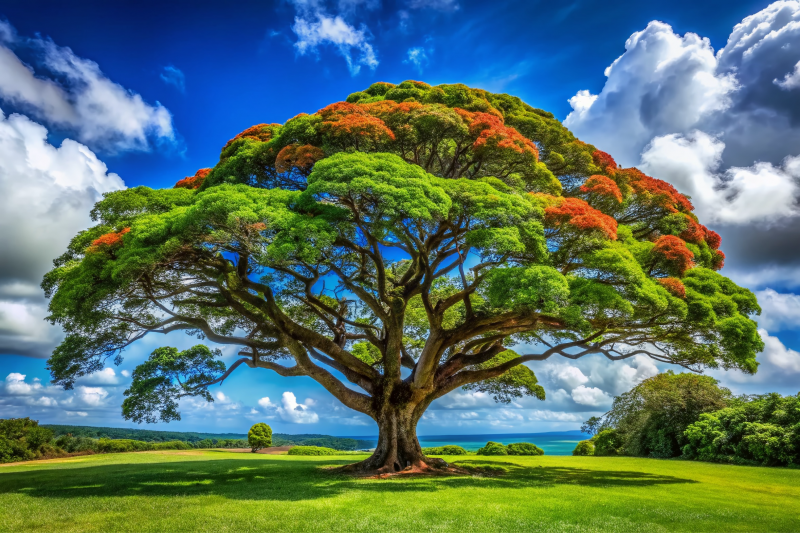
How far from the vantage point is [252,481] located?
13289mm

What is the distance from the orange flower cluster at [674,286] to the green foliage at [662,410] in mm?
12042

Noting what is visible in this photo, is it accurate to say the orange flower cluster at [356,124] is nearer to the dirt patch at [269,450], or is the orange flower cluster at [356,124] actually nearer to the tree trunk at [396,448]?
the tree trunk at [396,448]

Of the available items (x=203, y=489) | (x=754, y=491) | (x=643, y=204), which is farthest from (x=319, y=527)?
(x=643, y=204)

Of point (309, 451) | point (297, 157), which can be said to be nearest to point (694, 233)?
point (297, 157)

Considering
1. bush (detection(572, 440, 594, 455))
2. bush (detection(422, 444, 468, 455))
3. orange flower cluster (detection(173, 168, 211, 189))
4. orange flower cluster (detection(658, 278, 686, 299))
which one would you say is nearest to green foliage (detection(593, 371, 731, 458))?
bush (detection(572, 440, 594, 455))

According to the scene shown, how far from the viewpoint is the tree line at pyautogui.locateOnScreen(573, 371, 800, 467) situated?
17.2m

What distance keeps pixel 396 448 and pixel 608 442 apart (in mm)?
17082

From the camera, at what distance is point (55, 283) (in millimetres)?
13680

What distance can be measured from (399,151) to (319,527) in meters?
11.1

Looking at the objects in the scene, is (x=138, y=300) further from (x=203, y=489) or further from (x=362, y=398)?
(x=362, y=398)

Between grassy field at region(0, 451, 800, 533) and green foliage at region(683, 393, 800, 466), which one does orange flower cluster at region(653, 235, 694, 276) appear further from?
green foliage at region(683, 393, 800, 466)

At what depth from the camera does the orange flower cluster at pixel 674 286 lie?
1291 centimetres

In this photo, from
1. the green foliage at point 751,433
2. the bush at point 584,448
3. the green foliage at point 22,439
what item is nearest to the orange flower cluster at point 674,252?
the green foliage at point 751,433

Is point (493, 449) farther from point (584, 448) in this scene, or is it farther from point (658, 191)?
point (658, 191)
